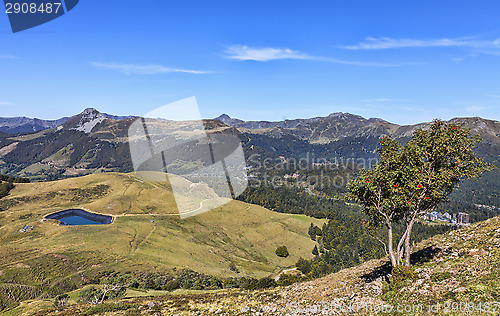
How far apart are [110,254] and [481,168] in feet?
265

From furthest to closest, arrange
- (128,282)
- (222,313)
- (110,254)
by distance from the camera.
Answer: (110,254) → (128,282) → (222,313)

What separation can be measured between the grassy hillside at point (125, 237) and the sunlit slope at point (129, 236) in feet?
0.73

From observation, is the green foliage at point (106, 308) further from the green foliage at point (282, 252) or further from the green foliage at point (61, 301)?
the green foliage at point (282, 252)

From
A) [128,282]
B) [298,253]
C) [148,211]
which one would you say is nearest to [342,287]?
[128,282]

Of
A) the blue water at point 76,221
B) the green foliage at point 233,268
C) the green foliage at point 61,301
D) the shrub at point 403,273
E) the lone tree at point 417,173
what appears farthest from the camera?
the blue water at point 76,221

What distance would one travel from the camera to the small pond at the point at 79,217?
97.5 meters

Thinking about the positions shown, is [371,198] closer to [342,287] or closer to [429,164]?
[429,164]

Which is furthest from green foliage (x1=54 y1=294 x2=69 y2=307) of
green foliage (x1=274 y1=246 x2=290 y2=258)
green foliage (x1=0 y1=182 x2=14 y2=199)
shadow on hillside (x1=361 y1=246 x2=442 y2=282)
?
green foliage (x1=0 y1=182 x2=14 y2=199)

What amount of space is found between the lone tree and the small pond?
104532 mm

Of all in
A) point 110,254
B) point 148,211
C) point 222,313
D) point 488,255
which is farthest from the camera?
point 148,211

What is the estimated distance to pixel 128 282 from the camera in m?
52.8

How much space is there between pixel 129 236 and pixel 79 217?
1324 inches

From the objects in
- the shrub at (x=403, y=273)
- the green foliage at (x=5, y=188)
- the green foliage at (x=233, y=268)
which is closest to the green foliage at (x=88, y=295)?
the shrub at (x=403, y=273)

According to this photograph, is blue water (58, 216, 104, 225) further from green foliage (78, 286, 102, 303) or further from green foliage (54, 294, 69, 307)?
green foliage (78, 286, 102, 303)
